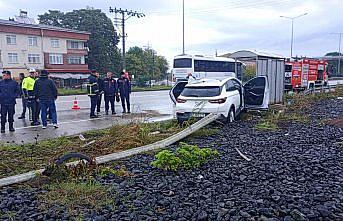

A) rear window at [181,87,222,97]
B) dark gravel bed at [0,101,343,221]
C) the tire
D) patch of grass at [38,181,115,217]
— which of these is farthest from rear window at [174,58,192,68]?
patch of grass at [38,181,115,217]

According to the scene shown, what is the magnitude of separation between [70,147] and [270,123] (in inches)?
245

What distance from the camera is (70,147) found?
25.0ft

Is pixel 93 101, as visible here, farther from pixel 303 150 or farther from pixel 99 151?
pixel 303 150

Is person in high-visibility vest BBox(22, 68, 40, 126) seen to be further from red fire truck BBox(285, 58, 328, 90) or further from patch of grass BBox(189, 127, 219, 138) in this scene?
red fire truck BBox(285, 58, 328, 90)

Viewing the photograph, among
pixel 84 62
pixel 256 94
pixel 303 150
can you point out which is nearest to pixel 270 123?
pixel 256 94

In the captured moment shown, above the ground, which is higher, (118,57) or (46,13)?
(46,13)

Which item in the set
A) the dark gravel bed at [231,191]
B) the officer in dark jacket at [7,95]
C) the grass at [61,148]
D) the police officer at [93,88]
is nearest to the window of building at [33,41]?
the police officer at [93,88]

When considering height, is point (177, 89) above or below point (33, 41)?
below

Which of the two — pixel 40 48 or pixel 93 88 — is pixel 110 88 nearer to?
pixel 93 88

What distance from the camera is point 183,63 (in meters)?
32.6

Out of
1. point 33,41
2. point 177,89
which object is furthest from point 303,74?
Result: point 33,41

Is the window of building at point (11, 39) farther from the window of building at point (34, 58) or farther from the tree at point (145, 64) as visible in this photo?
the tree at point (145, 64)

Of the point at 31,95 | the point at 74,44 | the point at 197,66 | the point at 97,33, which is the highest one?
the point at 97,33

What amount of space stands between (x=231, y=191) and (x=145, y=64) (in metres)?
61.9
